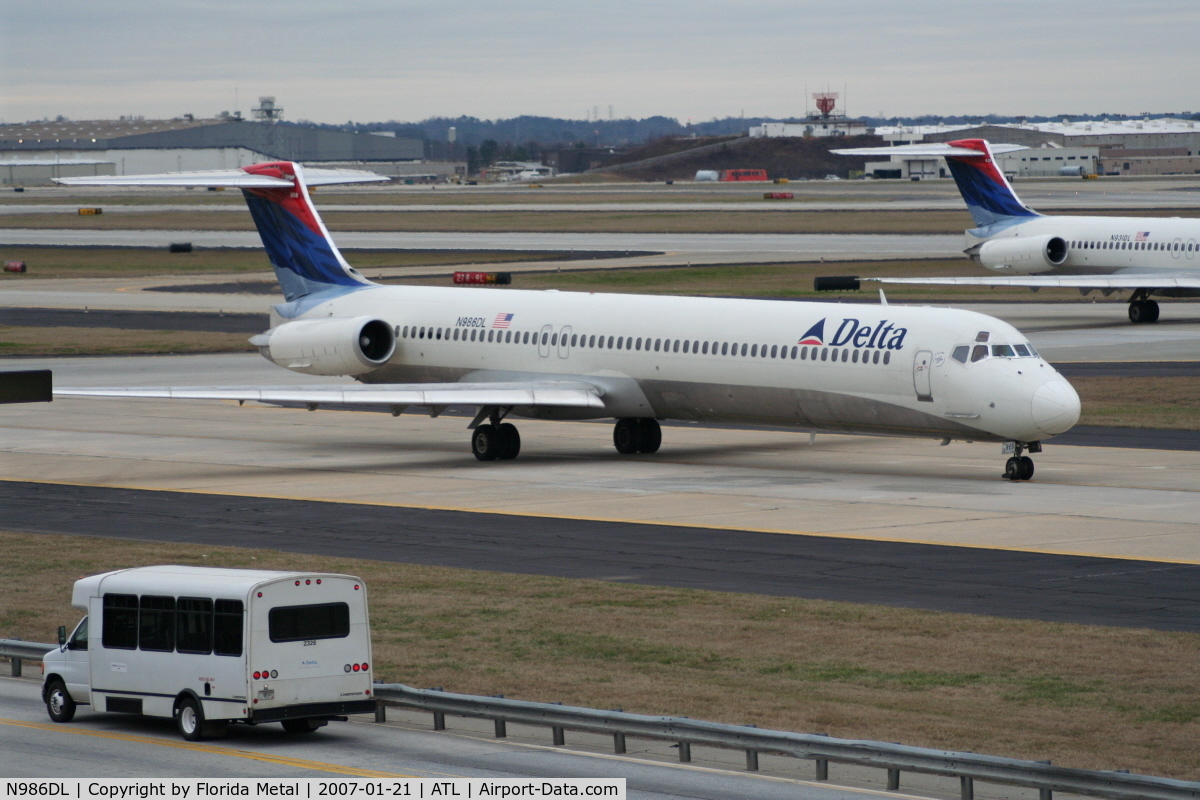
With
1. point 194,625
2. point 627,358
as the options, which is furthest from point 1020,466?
point 194,625

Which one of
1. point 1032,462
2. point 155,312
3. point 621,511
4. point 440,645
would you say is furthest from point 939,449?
point 155,312

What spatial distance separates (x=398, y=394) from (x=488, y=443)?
8.24 feet

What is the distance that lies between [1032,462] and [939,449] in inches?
165

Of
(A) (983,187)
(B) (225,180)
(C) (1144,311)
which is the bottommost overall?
(C) (1144,311)

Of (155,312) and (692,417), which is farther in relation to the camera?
(155,312)

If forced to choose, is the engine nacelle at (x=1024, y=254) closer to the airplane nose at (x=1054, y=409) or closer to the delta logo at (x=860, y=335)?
the delta logo at (x=860, y=335)

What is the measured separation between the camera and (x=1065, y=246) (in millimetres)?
64125

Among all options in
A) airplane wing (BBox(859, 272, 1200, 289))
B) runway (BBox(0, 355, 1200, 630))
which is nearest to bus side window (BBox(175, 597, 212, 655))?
runway (BBox(0, 355, 1200, 630))

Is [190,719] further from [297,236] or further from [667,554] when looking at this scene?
[297,236]

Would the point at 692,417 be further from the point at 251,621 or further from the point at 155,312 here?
the point at 155,312

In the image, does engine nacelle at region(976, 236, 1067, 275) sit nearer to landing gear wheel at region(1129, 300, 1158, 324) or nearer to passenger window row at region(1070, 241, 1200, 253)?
passenger window row at region(1070, 241, 1200, 253)

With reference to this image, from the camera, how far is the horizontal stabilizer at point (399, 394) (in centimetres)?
3484

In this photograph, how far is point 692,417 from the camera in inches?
1416

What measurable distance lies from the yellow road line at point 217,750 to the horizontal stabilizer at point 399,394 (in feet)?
58.1
